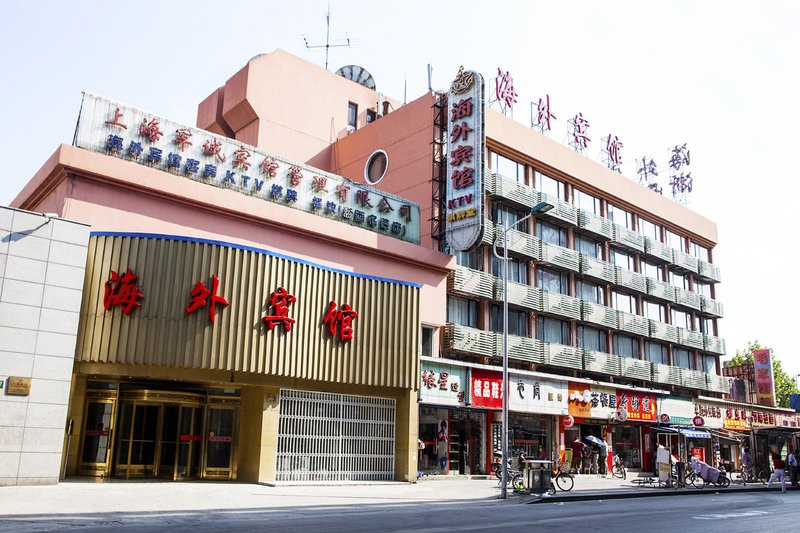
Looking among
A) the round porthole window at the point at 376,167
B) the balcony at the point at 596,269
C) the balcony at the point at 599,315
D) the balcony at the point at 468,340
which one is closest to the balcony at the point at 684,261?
the balcony at the point at 596,269

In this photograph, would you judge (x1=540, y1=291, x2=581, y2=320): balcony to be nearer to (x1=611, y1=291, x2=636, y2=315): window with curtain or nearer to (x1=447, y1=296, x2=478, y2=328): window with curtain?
(x1=447, y1=296, x2=478, y2=328): window with curtain

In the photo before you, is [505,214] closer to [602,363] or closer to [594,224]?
[594,224]

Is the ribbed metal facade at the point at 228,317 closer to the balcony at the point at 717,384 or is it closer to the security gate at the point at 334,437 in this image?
the security gate at the point at 334,437

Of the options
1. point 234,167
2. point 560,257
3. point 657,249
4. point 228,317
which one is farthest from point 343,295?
point 657,249

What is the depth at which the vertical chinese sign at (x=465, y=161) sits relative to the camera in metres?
32.8

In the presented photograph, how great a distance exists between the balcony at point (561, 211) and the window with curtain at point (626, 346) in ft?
30.1

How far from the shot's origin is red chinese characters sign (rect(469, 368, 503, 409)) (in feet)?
107

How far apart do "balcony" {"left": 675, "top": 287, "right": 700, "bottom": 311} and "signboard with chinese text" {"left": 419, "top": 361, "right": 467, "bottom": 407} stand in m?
26.8

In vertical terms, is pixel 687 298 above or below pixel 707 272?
below

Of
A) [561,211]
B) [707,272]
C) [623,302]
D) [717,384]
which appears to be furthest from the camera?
[707,272]

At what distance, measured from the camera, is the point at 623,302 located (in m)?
47.7

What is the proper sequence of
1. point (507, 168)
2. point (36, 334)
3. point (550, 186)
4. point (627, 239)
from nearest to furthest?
1. point (36, 334)
2. point (507, 168)
3. point (550, 186)
4. point (627, 239)

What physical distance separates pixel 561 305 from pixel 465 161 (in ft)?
39.8

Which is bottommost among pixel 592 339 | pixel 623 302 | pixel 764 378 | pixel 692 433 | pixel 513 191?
pixel 692 433
